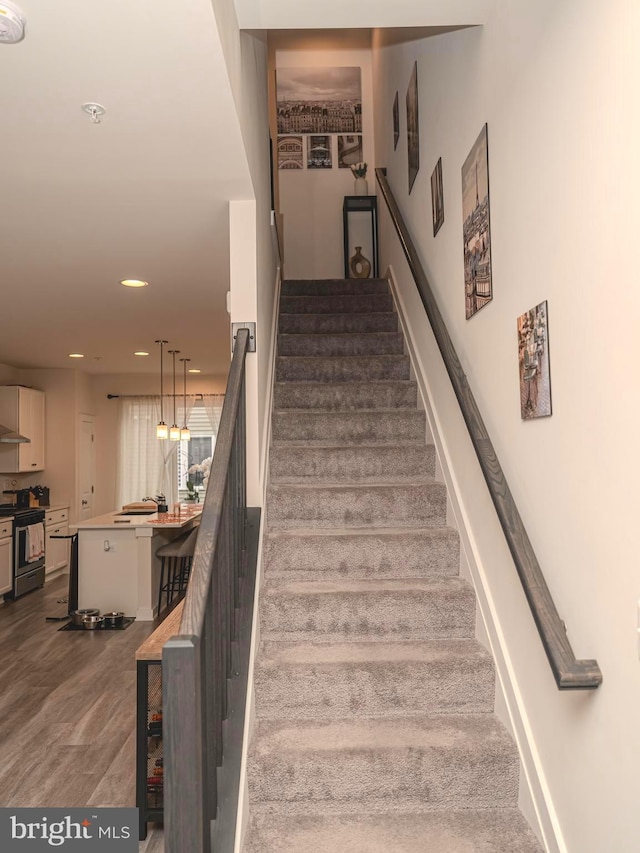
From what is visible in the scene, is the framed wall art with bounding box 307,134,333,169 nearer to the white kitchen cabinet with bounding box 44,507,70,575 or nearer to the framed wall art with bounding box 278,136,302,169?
the framed wall art with bounding box 278,136,302,169

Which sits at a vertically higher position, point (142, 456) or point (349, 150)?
point (349, 150)

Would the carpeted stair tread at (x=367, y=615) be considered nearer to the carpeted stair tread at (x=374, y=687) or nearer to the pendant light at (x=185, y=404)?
the carpeted stair tread at (x=374, y=687)

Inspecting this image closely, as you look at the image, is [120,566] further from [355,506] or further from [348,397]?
[355,506]

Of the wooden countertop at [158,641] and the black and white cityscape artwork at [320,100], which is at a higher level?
the black and white cityscape artwork at [320,100]

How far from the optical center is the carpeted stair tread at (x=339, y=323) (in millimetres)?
4727

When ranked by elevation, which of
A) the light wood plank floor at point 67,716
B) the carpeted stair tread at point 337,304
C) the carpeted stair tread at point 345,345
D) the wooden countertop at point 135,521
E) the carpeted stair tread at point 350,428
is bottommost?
the light wood plank floor at point 67,716

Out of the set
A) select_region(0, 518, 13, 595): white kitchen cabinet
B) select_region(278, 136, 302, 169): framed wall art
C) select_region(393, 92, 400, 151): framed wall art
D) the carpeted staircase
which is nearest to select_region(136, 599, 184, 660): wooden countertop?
the carpeted staircase

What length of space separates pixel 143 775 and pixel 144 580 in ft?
11.0

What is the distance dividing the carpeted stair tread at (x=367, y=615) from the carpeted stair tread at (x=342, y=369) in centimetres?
189

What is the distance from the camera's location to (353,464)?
3.46 meters

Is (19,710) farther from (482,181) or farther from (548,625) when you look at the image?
(482,181)

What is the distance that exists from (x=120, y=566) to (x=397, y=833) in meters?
4.34

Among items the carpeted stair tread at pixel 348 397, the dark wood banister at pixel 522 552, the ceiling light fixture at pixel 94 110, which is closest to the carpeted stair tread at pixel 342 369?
the carpeted stair tread at pixel 348 397

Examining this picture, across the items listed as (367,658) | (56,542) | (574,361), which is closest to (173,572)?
(56,542)
